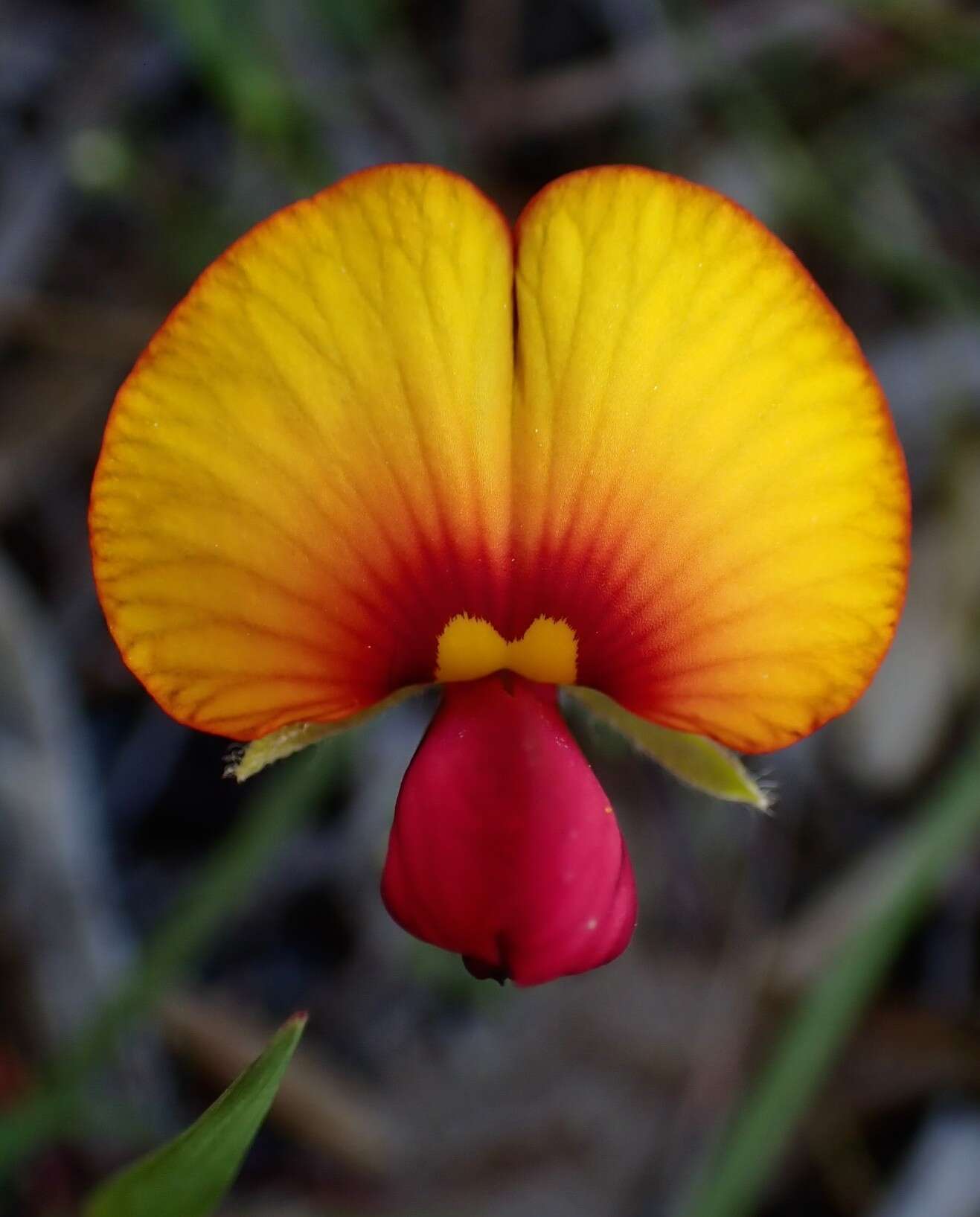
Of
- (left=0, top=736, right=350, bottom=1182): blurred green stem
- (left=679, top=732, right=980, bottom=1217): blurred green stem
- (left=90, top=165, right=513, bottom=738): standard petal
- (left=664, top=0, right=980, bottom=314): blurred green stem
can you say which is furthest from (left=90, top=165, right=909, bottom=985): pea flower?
(left=664, top=0, right=980, bottom=314): blurred green stem

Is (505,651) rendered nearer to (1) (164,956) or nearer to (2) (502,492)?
(2) (502,492)

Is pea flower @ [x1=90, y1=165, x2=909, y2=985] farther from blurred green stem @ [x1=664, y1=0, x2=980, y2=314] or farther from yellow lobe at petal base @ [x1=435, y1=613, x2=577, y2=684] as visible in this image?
blurred green stem @ [x1=664, y1=0, x2=980, y2=314]

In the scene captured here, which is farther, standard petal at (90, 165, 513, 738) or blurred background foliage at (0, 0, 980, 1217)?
blurred background foliage at (0, 0, 980, 1217)

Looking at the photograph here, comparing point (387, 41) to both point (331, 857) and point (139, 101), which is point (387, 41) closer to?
point (139, 101)

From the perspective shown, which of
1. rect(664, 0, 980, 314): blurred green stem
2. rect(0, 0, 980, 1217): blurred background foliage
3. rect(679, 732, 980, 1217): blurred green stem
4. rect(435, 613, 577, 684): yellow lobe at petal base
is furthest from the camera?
rect(664, 0, 980, 314): blurred green stem

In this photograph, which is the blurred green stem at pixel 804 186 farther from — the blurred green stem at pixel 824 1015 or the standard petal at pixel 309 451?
the standard petal at pixel 309 451

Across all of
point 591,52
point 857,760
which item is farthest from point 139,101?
point 857,760

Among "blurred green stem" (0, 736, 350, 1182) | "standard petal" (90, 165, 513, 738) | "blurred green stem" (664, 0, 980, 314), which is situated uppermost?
"blurred green stem" (664, 0, 980, 314)
